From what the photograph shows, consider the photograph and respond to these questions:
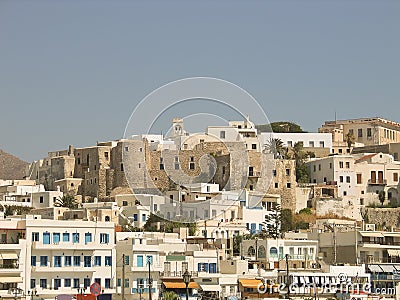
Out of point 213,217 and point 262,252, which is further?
point 213,217

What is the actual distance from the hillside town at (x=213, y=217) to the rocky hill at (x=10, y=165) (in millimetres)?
53326

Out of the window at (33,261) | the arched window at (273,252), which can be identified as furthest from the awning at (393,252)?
the window at (33,261)

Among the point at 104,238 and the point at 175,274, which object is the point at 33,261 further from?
the point at 175,274

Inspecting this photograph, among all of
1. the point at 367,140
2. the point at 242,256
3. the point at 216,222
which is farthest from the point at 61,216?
the point at 367,140

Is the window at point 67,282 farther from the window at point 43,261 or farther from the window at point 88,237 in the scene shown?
the window at point 88,237

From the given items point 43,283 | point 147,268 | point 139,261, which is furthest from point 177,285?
point 43,283

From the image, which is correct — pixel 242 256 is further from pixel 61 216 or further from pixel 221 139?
pixel 221 139

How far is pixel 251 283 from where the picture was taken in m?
51.6

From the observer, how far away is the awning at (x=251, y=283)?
168ft

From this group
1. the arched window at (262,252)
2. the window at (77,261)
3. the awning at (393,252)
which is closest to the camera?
the window at (77,261)

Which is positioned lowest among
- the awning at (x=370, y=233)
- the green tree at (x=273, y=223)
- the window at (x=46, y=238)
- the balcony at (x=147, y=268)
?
A: the balcony at (x=147, y=268)

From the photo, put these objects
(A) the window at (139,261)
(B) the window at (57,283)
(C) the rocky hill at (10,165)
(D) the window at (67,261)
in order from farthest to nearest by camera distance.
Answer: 1. (C) the rocky hill at (10,165)
2. (A) the window at (139,261)
3. (D) the window at (67,261)
4. (B) the window at (57,283)

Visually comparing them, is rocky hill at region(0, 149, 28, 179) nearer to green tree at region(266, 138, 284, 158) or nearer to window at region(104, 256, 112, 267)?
green tree at region(266, 138, 284, 158)

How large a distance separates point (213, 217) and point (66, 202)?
11.8 meters
